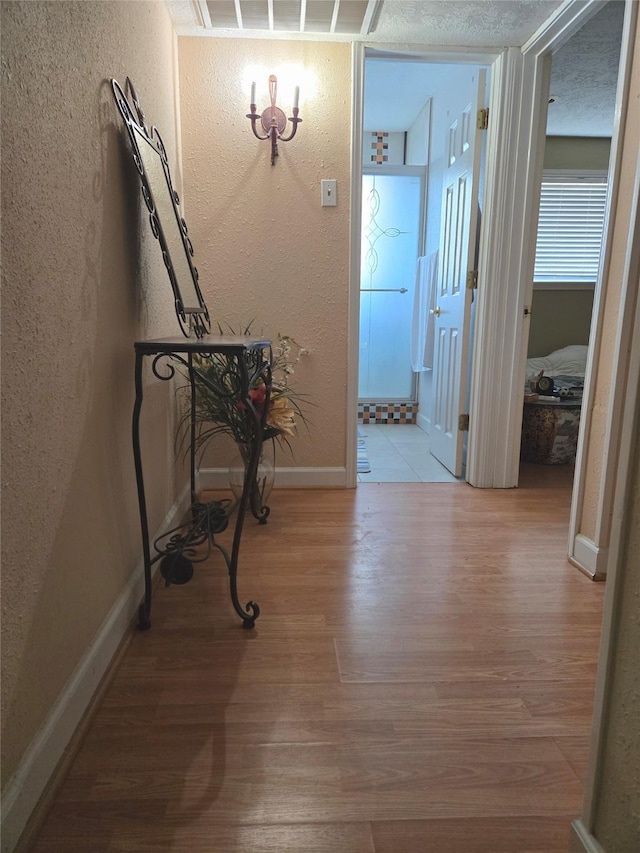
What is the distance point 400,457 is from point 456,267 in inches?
47.2

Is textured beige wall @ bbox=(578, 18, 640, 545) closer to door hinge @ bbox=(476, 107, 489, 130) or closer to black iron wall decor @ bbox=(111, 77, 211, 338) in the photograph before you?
door hinge @ bbox=(476, 107, 489, 130)

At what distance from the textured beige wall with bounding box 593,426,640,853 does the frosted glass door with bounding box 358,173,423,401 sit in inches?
144

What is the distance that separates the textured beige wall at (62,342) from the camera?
0.83 metres

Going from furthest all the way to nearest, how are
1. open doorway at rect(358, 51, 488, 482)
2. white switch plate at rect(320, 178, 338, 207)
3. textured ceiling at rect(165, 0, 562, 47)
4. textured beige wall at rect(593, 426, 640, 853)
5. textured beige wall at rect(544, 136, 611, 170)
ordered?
textured beige wall at rect(544, 136, 611, 170) → open doorway at rect(358, 51, 488, 482) → white switch plate at rect(320, 178, 338, 207) → textured ceiling at rect(165, 0, 562, 47) → textured beige wall at rect(593, 426, 640, 853)

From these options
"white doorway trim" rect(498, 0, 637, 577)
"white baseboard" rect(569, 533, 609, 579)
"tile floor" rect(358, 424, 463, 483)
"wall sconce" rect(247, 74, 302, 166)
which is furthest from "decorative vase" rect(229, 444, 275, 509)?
"wall sconce" rect(247, 74, 302, 166)

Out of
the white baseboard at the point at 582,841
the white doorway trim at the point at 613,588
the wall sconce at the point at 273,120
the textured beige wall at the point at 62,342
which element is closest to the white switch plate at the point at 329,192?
the wall sconce at the point at 273,120

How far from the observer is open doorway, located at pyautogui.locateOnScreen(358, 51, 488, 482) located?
115 inches

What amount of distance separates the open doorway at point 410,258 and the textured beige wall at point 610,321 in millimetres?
1005

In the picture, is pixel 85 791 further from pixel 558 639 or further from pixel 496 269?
pixel 496 269

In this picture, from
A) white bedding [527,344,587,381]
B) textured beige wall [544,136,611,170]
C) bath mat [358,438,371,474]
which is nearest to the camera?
bath mat [358,438,371,474]

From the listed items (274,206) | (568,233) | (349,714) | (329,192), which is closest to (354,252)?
(329,192)

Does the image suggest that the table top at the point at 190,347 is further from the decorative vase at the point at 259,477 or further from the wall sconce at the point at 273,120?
the wall sconce at the point at 273,120

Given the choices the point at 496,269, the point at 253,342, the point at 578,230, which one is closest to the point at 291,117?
the point at 496,269

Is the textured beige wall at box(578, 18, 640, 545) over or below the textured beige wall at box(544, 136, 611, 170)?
below
